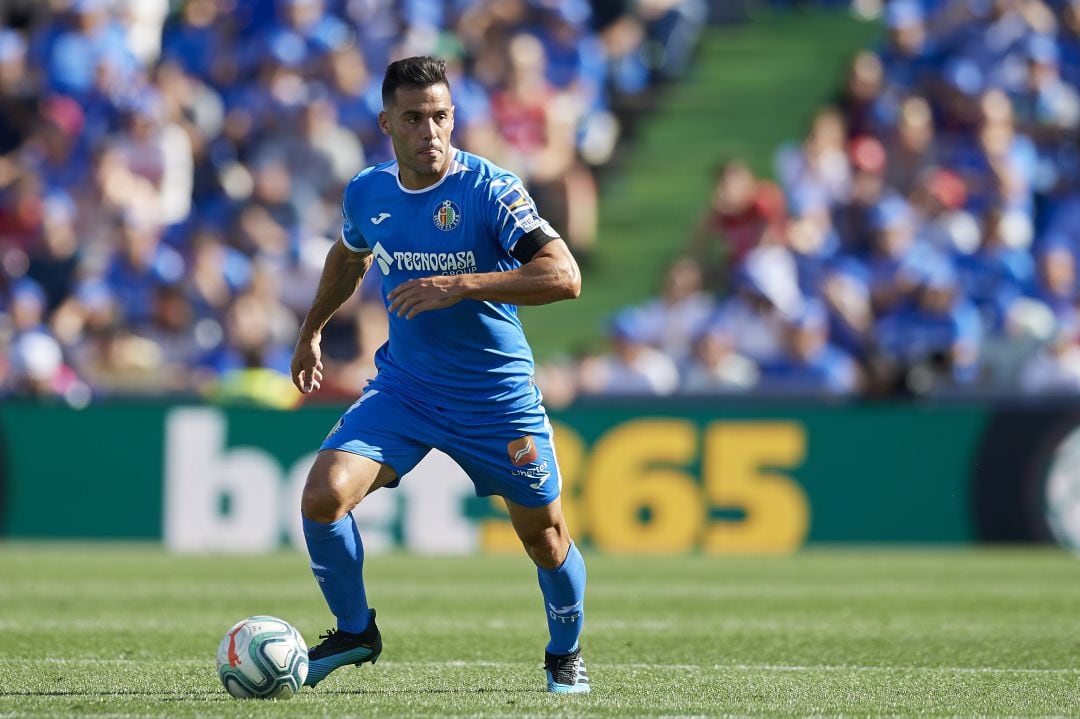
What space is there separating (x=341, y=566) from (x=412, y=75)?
6.15ft

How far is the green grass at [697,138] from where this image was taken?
1839 centimetres

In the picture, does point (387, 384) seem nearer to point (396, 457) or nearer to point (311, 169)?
point (396, 457)

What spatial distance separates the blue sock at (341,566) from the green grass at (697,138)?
1105 centimetres

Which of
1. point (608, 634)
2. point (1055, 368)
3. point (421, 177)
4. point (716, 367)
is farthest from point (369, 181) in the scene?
point (1055, 368)

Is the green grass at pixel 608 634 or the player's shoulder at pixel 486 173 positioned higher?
the player's shoulder at pixel 486 173

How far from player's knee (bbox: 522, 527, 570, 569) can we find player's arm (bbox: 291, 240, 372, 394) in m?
1.12

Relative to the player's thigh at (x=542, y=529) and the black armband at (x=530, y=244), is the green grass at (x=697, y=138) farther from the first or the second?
the black armband at (x=530, y=244)

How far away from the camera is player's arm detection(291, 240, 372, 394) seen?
7.21m

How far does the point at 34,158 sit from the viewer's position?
19188 mm

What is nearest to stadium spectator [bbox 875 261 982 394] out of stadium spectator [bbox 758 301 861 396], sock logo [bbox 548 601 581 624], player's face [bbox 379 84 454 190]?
stadium spectator [bbox 758 301 861 396]

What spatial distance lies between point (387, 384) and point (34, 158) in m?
13.3

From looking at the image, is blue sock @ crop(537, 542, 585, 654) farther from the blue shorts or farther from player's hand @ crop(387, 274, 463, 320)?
player's hand @ crop(387, 274, 463, 320)

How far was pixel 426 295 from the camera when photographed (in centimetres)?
630

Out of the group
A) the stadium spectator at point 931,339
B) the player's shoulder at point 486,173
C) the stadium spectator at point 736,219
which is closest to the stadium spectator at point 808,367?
the stadium spectator at point 931,339
